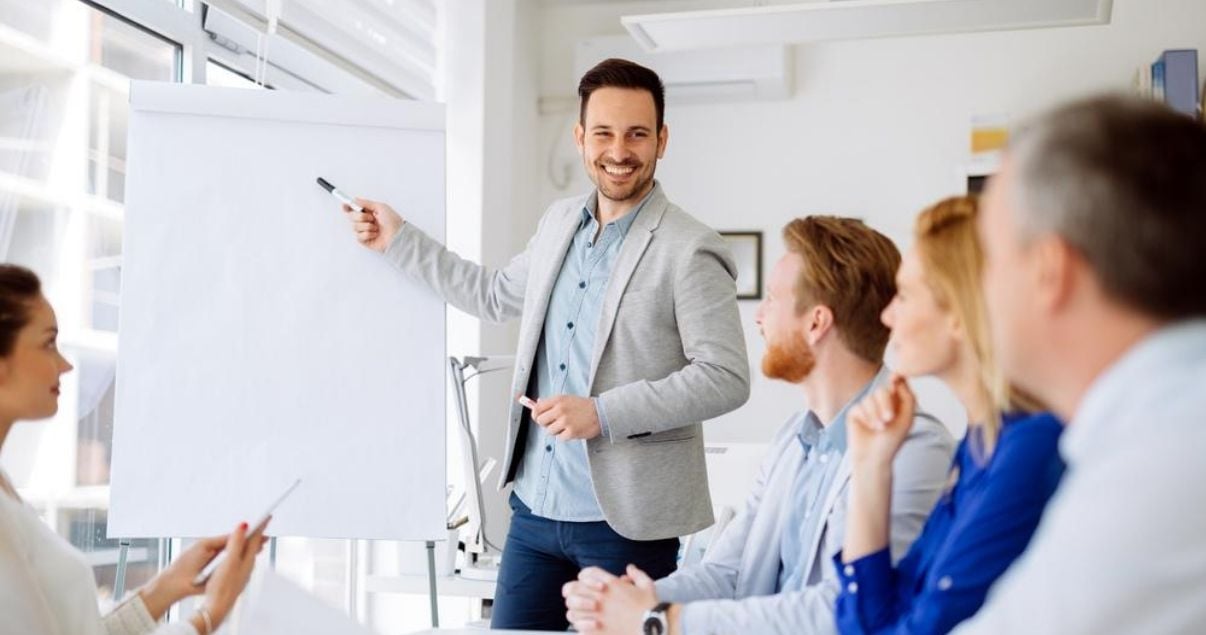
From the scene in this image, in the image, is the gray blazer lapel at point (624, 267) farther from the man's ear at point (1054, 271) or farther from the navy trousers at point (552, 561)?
the man's ear at point (1054, 271)

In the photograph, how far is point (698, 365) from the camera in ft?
7.76

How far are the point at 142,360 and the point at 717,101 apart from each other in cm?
328

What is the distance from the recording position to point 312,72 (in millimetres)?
4023

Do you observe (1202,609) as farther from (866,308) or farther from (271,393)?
(271,393)

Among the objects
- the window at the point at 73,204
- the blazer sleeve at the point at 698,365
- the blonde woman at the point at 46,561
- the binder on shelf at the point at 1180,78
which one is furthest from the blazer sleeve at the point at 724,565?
the binder on shelf at the point at 1180,78

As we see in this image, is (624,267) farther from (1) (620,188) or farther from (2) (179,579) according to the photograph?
(2) (179,579)

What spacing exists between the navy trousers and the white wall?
8.93ft

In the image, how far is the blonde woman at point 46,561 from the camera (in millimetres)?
1560

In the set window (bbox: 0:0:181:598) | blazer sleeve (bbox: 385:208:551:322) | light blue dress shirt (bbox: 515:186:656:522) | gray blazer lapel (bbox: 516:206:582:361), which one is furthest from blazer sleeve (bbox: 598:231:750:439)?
window (bbox: 0:0:181:598)

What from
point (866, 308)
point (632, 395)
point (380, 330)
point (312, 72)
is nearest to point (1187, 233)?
point (866, 308)

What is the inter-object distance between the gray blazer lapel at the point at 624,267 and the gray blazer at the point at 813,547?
1.92 ft

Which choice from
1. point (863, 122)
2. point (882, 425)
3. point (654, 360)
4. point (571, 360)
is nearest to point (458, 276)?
point (571, 360)

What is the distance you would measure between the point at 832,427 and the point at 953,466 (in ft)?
0.90

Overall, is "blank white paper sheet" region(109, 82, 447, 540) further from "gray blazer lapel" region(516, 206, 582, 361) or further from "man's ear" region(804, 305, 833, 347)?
"man's ear" region(804, 305, 833, 347)
